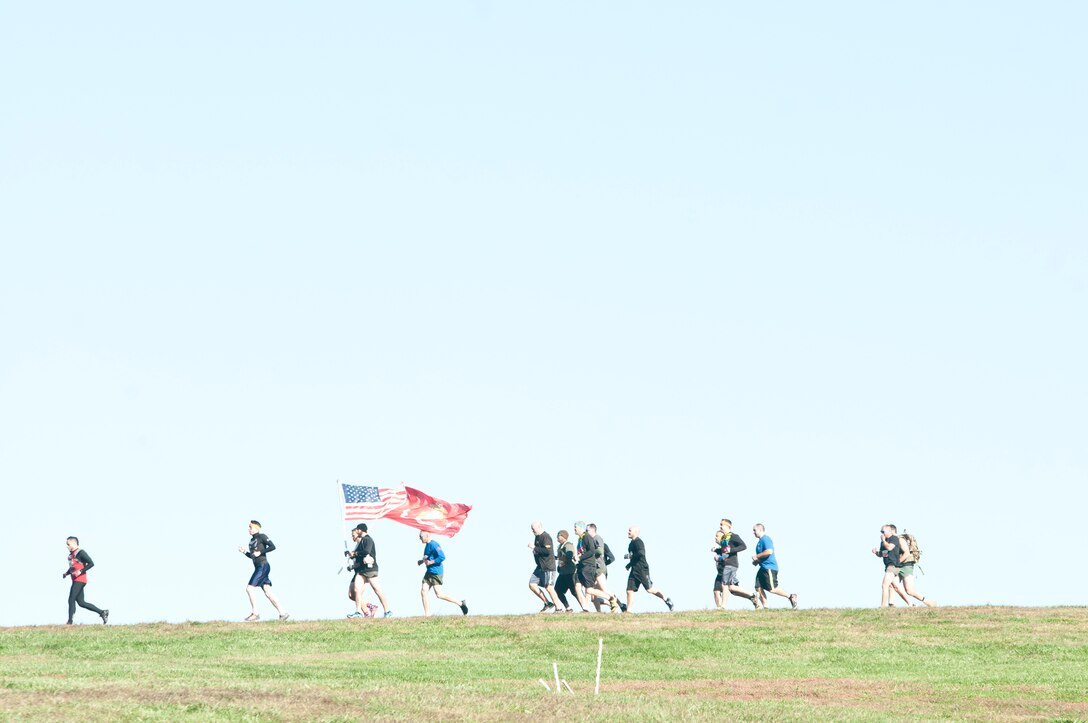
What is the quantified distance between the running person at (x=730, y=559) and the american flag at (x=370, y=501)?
685cm

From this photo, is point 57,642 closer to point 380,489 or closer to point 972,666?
point 380,489

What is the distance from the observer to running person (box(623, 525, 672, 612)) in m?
34.4

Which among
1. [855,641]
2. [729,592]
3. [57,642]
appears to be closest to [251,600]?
[57,642]

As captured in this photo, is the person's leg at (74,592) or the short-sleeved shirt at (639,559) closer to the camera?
the person's leg at (74,592)

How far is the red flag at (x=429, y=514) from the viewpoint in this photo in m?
36.7

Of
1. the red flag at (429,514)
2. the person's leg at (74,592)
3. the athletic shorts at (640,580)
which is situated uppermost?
the red flag at (429,514)

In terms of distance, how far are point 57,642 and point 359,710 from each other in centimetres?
1134

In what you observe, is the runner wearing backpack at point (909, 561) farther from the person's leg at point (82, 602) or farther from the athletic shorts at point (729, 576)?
the person's leg at point (82, 602)

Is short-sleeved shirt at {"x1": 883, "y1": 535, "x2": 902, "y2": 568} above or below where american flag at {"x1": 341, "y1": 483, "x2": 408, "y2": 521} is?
below

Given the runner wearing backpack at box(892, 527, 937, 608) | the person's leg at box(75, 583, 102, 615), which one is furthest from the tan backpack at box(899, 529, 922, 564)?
the person's leg at box(75, 583, 102, 615)

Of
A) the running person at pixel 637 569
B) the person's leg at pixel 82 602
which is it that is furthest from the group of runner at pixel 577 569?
the person's leg at pixel 82 602

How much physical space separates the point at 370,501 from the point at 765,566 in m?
8.18

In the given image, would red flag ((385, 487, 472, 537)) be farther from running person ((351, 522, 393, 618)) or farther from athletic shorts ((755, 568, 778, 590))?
athletic shorts ((755, 568, 778, 590))

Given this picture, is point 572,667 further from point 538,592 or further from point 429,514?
point 429,514
